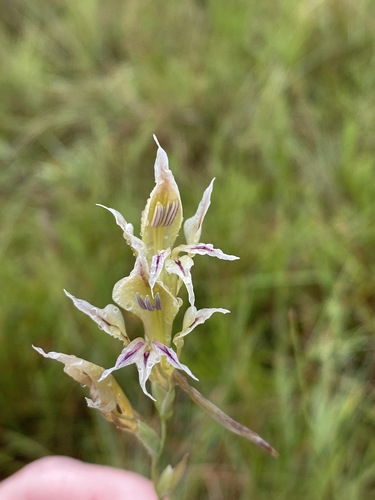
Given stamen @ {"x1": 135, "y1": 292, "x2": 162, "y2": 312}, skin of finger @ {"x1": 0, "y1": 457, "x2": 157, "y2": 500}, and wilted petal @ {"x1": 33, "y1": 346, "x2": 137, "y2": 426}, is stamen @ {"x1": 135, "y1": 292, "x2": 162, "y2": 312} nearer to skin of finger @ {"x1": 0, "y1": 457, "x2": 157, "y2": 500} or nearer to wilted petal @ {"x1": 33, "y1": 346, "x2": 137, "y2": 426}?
wilted petal @ {"x1": 33, "y1": 346, "x2": 137, "y2": 426}

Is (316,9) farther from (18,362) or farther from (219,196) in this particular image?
(18,362)

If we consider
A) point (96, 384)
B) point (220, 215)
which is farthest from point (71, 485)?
point (220, 215)

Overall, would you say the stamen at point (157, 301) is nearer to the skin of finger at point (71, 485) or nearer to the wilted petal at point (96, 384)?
the wilted petal at point (96, 384)

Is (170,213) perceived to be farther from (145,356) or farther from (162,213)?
(145,356)

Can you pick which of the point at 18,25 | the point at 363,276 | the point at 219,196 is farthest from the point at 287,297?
the point at 18,25

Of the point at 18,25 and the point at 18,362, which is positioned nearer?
the point at 18,362

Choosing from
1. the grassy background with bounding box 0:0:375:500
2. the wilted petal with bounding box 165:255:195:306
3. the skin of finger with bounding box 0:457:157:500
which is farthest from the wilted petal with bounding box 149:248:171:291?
the skin of finger with bounding box 0:457:157:500

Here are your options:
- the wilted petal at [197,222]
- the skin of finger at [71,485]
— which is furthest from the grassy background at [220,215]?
the wilted petal at [197,222]
